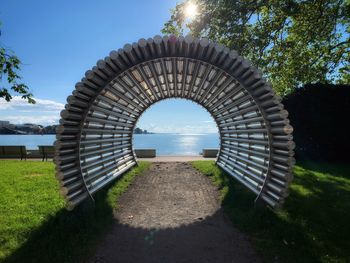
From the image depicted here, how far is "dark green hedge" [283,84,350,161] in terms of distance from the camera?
1725 centimetres

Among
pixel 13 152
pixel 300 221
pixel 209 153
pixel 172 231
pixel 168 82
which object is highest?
pixel 168 82

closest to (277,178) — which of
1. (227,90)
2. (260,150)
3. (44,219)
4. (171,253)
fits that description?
(260,150)

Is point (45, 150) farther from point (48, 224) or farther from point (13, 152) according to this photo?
point (48, 224)

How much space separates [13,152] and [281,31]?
67.4 ft

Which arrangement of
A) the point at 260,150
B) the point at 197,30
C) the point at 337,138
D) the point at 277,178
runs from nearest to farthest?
1. the point at 277,178
2. the point at 260,150
3. the point at 337,138
4. the point at 197,30

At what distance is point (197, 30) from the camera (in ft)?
60.4

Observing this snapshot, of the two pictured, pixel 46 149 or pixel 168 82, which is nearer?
pixel 168 82

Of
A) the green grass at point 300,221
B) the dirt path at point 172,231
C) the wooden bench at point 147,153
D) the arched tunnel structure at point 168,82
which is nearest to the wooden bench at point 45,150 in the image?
the wooden bench at point 147,153

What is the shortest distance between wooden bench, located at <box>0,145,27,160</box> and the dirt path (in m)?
14.6

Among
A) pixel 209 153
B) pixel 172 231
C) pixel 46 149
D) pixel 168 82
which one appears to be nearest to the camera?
pixel 172 231

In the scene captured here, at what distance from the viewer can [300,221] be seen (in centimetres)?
738

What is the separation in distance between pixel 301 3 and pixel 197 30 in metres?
6.12

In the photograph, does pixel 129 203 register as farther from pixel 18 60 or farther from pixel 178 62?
pixel 18 60

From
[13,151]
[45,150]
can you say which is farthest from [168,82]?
[13,151]
